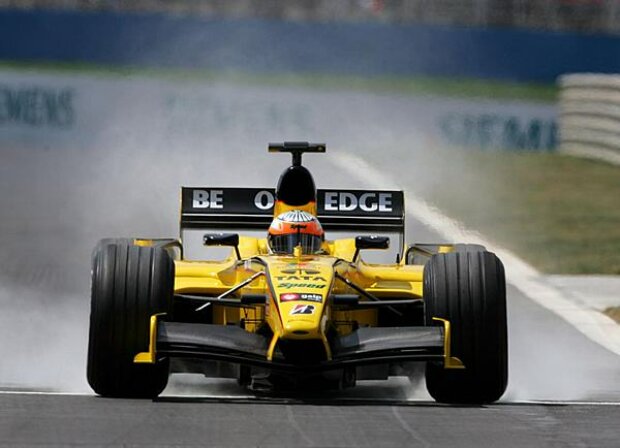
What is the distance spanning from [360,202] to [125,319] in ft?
12.7

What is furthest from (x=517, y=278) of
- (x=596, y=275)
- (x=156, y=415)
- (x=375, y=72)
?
(x=375, y=72)

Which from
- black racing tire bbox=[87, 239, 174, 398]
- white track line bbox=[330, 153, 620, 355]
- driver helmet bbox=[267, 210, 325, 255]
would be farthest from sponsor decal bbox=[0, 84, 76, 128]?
black racing tire bbox=[87, 239, 174, 398]

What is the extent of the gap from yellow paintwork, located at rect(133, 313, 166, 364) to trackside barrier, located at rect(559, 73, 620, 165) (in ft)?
64.7

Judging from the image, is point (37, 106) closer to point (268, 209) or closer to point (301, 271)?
point (268, 209)

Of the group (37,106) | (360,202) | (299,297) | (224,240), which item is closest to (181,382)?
(224,240)

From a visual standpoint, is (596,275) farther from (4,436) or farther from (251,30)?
(251,30)

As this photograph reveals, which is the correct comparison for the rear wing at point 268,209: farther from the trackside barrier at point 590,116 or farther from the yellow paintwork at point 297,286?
the trackside barrier at point 590,116

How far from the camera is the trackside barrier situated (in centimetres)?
3206

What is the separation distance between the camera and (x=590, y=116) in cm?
3284

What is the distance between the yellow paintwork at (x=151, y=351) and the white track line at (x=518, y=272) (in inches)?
226

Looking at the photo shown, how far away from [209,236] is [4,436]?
4.14 metres

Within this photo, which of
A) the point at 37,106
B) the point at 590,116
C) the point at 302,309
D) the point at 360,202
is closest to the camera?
the point at 302,309

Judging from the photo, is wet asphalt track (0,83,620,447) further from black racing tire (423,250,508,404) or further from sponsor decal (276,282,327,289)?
sponsor decal (276,282,327,289)

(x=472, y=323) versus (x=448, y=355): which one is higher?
(x=472, y=323)
